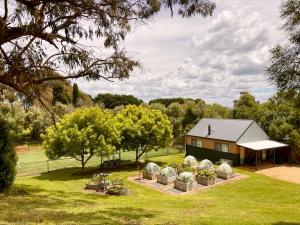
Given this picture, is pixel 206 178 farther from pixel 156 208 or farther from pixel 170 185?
pixel 156 208

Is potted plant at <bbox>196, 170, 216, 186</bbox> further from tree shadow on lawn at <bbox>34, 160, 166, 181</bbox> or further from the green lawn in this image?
tree shadow on lawn at <bbox>34, 160, 166, 181</bbox>

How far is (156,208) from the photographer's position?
1711 centimetres

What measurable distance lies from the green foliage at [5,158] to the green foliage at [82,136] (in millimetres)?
11685

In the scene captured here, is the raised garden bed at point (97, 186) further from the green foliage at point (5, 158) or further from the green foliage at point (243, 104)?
the green foliage at point (243, 104)

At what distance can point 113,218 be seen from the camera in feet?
42.5

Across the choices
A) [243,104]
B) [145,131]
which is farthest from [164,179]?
[243,104]

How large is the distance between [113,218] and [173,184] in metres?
17.0

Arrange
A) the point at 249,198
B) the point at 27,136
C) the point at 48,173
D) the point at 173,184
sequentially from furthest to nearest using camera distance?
1. the point at 27,136
2. the point at 48,173
3. the point at 173,184
4. the point at 249,198

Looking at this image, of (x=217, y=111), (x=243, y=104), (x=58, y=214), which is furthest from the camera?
(x=243, y=104)

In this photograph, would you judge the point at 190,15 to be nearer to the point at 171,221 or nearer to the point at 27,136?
the point at 171,221

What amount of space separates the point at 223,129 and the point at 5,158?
27.6 meters

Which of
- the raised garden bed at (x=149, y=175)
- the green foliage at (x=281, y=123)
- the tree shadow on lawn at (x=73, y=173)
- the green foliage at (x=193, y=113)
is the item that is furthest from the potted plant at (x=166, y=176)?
the green foliage at (x=193, y=113)

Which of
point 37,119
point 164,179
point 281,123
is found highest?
point 37,119

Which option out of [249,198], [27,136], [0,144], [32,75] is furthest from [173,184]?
[27,136]
